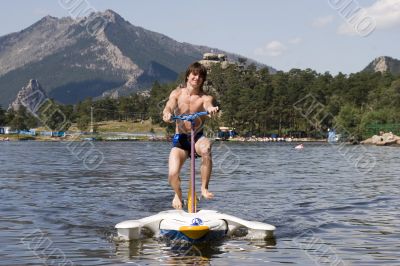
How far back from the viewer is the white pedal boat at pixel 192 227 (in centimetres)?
1232

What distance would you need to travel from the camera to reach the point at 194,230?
12.1 metres

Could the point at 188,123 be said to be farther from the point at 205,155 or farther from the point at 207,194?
the point at 207,194

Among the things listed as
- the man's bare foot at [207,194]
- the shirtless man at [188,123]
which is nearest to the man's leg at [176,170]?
the shirtless man at [188,123]

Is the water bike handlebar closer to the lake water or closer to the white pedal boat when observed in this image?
the white pedal boat

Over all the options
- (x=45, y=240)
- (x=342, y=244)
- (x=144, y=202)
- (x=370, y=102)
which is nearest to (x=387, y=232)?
(x=342, y=244)

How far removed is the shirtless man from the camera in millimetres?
14016

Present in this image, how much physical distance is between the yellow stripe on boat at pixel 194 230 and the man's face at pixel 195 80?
3326 millimetres

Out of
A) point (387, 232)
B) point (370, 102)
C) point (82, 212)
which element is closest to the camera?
point (387, 232)

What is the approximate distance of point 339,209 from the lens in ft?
60.4

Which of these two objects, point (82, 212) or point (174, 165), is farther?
point (82, 212)

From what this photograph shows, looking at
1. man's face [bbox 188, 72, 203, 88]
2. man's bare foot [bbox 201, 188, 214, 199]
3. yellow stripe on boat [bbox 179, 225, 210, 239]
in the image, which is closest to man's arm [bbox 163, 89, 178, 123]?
man's face [bbox 188, 72, 203, 88]

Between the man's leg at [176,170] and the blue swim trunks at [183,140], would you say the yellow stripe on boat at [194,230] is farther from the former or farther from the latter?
the blue swim trunks at [183,140]

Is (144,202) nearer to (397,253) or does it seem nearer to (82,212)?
(82,212)

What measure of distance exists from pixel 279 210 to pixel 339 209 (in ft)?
5.54
